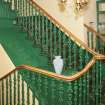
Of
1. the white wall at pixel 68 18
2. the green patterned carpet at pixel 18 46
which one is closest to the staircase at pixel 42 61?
the green patterned carpet at pixel 18 46

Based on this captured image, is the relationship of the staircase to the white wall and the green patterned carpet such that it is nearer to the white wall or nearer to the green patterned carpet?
the green patterned carpet

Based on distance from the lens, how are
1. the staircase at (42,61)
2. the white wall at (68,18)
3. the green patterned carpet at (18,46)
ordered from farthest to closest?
1. the white wall at (68,18)
2. the green patterned carpet at (18,46)
3. the staircase at (42,61)

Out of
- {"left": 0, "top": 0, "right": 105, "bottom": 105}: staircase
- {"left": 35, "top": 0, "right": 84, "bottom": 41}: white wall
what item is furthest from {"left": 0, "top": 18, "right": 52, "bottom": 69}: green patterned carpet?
{"left": 35, "top": 0, "right": 84, "bottom": 41}: white wall

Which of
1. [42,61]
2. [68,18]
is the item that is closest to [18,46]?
[42,61]

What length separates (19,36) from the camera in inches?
292

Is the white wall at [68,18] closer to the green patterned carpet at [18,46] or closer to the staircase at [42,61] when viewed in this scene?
the staircase at [42,61]

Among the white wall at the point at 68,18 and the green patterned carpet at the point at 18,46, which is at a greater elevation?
the white wall at the point at 68,18

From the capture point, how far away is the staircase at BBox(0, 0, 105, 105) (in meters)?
4.79

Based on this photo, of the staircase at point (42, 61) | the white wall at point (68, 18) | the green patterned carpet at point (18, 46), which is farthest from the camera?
the white wall at point (68, 18)

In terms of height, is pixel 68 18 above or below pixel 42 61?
above

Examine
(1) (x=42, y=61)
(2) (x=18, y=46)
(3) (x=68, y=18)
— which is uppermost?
(3) (x=68, y=18)

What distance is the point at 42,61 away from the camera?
7086 millimetres

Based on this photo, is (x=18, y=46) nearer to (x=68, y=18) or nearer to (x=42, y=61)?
(x=42, y=61)

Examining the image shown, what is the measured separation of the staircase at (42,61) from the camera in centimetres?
479
